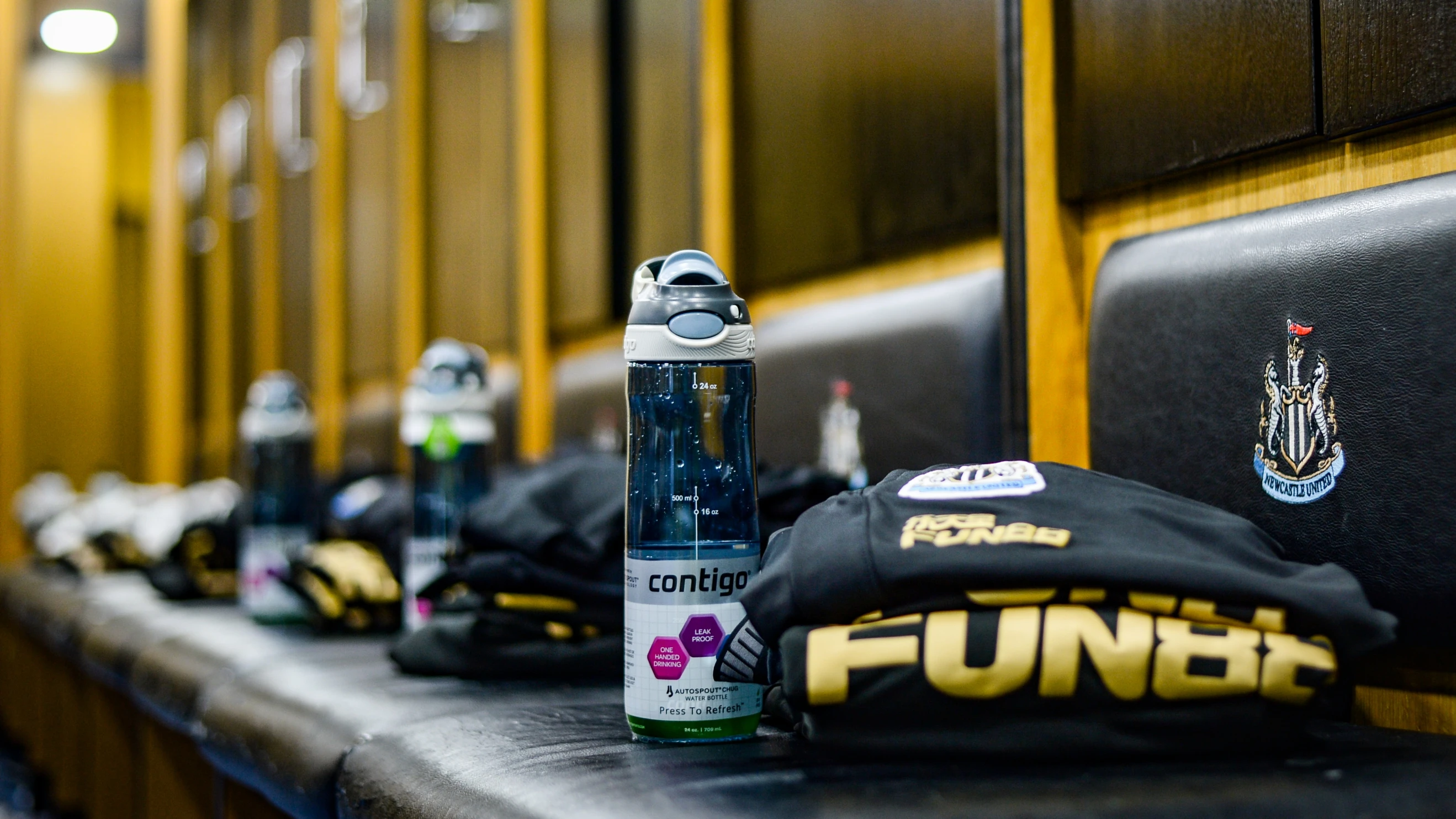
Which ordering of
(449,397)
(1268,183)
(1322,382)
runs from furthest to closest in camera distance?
(449,397)
(1268,183)
(1322,382)

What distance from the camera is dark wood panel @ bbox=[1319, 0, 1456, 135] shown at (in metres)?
0.84

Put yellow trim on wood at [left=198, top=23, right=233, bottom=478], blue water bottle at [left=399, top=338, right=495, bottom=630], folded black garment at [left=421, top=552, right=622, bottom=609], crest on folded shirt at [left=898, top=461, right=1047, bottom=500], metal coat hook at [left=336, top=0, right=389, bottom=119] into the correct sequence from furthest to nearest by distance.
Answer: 1. yellow trim on wood at [left=198, top=23, right=233, bottom=478]
2. metal coat hook at [left=336, top=0, right=389, bottom=119]
3. blue water bottle at [left=399, top=338, right=495, bottom=630]
4. folded black garment at [left=421, top=552, right=622, bottom=609]
5. crest on folded shirt at [left=898, top=461, right=1047, bottom=500]

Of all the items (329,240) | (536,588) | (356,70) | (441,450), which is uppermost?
(356,70)

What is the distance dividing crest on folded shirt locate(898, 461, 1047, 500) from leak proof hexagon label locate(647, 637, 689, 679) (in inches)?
6.4

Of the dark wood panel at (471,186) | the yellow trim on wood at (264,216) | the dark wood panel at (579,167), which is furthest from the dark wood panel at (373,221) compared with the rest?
the dark wood panel at (579,167)

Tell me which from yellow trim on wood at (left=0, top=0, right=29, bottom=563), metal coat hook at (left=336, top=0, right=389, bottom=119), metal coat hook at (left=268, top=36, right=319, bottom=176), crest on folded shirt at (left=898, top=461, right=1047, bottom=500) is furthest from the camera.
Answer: yellow trim on wood at (left=0, top=0, right=29, bottom=563)

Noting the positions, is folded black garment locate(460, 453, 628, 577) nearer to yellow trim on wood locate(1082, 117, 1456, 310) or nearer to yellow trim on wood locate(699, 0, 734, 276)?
yellow trim on wood locate(1082, 117, 1456, 310)

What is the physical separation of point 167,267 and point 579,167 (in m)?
3.46

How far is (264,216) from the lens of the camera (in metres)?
4.25

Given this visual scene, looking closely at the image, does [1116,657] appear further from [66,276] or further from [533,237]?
[66,276]

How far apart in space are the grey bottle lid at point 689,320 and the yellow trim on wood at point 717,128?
3.27 ft

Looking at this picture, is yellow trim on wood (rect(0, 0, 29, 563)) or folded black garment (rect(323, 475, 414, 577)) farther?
yellow trim on wood (rect(0, 0, 29, 563))

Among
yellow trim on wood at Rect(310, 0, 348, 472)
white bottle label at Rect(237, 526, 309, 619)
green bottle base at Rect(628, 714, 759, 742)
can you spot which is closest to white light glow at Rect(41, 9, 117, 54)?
yellow trim on wood at Rect(310, 0, 348, 472)

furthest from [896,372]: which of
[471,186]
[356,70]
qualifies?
[356,70]
